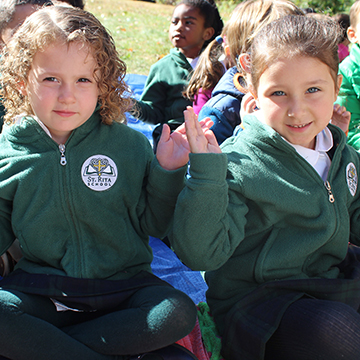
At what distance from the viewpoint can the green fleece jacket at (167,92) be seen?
128 inches

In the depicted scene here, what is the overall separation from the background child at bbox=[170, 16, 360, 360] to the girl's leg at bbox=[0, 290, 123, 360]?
454 millimetres

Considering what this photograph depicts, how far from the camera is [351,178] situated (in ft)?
5.56

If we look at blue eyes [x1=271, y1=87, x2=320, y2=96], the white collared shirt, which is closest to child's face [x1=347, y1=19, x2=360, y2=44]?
the white collared shirt

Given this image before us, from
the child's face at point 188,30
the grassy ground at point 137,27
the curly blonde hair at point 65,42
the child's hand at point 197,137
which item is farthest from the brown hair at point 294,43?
the grassy ground at point 137,27

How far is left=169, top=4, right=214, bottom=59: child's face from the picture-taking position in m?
3.76

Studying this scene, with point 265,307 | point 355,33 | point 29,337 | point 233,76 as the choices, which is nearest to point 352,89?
point 355,33

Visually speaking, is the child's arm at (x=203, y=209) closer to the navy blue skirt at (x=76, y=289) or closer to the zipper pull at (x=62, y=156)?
the navy blue skirt at (x=76, y=289)

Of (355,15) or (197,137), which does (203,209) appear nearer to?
(197,137)

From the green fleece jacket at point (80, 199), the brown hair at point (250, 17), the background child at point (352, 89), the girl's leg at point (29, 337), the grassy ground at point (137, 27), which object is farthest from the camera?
the grassy ground at point (137, 27)

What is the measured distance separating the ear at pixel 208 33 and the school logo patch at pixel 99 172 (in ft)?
8.49

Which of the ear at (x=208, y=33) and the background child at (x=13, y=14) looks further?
the ear at (x=208, y=33)

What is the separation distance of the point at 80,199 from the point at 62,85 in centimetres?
40

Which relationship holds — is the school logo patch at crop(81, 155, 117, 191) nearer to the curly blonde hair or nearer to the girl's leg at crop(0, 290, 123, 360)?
the curly blonde hair

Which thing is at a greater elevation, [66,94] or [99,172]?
[66,94]
